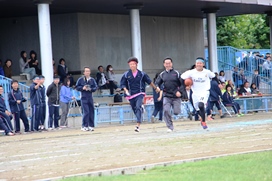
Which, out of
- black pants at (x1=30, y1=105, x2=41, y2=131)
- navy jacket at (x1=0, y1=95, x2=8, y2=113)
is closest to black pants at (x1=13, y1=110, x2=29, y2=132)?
black pants at (x1=30, y1=105, x2=41, y2=131)

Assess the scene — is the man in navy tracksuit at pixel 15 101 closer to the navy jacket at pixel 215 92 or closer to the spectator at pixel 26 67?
the spectator at pixel 26 67

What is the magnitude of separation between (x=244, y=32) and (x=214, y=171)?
50.1m

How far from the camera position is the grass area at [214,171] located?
33.0ft

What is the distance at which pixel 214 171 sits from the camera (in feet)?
35.1

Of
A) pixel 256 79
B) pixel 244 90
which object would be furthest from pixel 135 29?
pixel 256 79

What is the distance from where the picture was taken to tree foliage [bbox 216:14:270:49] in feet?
182

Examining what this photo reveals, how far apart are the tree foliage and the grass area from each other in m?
43.5

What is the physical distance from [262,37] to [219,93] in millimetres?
29056

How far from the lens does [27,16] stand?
3653cm

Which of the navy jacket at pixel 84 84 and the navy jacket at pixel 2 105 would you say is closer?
the navy jacket at pixel 84 84

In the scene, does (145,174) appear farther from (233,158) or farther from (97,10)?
(97,10)

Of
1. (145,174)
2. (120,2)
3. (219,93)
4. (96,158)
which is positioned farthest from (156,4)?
(145,174)

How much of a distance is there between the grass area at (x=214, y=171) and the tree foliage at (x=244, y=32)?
43517mm

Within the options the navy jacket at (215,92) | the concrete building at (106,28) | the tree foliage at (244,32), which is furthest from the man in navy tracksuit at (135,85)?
the tree foliage at (244,32)
